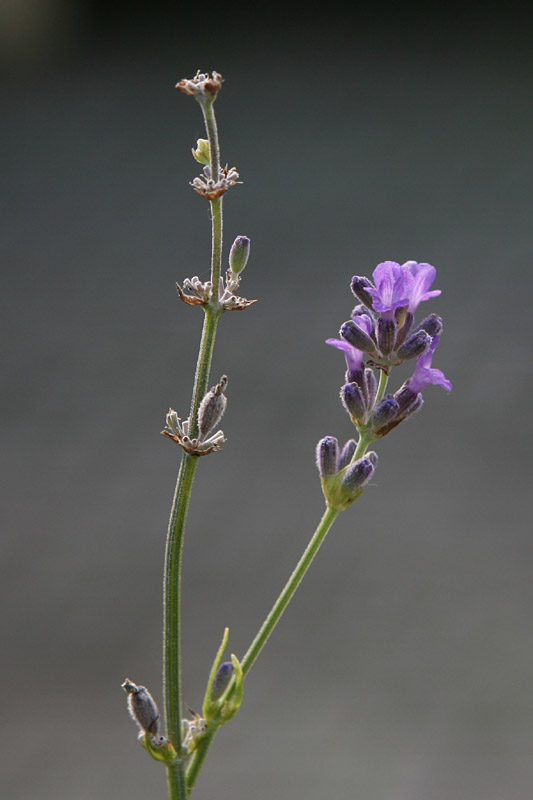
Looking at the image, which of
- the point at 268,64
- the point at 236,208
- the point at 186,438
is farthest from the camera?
the point at 268,64

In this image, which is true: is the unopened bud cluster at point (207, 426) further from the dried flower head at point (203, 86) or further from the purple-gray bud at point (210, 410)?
the dried flower head at point (203, 86)

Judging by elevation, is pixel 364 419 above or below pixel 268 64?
below

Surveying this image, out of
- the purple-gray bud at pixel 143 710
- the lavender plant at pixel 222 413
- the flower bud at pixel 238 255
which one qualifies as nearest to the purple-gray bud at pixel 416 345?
the lavender plant at pixel 222 413

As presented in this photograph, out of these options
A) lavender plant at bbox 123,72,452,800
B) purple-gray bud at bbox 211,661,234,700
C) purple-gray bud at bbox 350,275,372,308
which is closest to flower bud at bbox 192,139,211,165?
lavender plant at bbox 123,72,452,800

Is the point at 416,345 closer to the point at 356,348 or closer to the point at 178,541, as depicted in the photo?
the point at 356,348

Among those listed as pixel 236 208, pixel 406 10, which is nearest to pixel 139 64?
pixel 236 208

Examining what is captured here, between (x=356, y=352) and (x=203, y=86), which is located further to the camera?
(x=356, y=352)

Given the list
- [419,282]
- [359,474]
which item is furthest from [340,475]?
[419,282]

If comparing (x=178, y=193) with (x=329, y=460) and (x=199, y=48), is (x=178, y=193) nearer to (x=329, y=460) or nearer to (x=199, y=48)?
(x=199, y=48)
